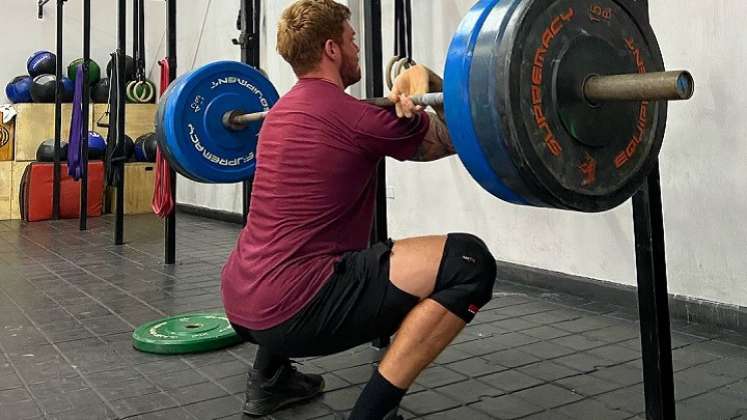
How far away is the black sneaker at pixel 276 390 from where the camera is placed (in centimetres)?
171

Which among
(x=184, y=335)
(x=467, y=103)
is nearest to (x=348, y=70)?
(x=467, y=103)

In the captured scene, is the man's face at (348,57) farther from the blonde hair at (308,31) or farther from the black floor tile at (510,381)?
the black floor tile at (510,381)

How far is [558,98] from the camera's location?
1132 millimetres

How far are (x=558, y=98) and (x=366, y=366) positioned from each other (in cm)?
115

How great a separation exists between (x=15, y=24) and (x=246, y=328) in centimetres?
638

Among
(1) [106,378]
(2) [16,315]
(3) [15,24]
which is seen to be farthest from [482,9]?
(3) [15,24]

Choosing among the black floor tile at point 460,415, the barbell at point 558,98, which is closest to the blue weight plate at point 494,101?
the barbell at point 558,98

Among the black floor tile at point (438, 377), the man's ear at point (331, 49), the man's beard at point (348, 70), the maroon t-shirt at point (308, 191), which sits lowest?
the black floor tile at point (438, 377)

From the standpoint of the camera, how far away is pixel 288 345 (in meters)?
1.43

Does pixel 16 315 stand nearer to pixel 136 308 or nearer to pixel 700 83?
pixel 136 308

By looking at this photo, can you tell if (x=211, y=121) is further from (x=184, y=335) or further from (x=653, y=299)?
(x=653, y=299)

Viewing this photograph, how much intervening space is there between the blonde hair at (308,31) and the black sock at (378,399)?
656 mm

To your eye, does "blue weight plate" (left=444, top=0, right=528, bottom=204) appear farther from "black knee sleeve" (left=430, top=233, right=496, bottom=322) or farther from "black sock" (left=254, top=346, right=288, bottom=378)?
"black sock" (left=254, top=346, right=288, bottom=378)

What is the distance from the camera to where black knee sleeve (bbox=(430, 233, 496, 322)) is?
4.50 ft
